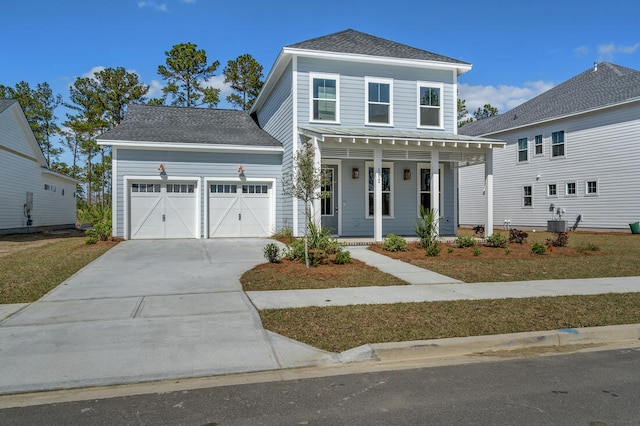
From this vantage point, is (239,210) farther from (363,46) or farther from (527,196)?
(527,196)

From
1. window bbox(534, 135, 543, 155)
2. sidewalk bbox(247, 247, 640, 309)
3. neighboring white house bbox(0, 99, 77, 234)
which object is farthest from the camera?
window bbox(534, 135, 543, 155)

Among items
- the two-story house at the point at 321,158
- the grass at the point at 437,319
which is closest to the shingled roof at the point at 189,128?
the two-story house at the point at 321,158

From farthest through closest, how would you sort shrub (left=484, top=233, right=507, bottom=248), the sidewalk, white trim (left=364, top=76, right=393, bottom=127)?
white trim (left=364, top=76, right=393, bottom=127) < shrub (left=484, top=233, right=507, bottom=248) < the sidewalk

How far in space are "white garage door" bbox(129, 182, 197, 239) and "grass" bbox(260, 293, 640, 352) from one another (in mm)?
11803

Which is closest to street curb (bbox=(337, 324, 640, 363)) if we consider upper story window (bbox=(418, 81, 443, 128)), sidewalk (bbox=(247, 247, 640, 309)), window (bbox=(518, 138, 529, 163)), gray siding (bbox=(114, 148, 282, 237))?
sidewalk (bbox=(247, 247, 640, 309))

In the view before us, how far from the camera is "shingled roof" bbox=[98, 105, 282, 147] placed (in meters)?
17.5

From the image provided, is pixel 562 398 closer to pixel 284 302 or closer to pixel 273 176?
pixel 284 302

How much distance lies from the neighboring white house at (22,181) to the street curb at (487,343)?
→ 71.9 feet

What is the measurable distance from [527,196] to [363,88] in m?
14.4

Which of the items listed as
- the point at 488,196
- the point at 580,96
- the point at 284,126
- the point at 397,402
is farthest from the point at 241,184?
the point at 580,96

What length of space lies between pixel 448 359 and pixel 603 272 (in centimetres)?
734

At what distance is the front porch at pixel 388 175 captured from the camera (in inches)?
581

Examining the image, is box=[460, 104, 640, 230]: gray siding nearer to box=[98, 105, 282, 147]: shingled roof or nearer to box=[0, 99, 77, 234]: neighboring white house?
box=[98, 105, 282, 147]: shingled roof

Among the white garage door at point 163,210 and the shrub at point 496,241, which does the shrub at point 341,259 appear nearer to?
the shrub at point 496,241
